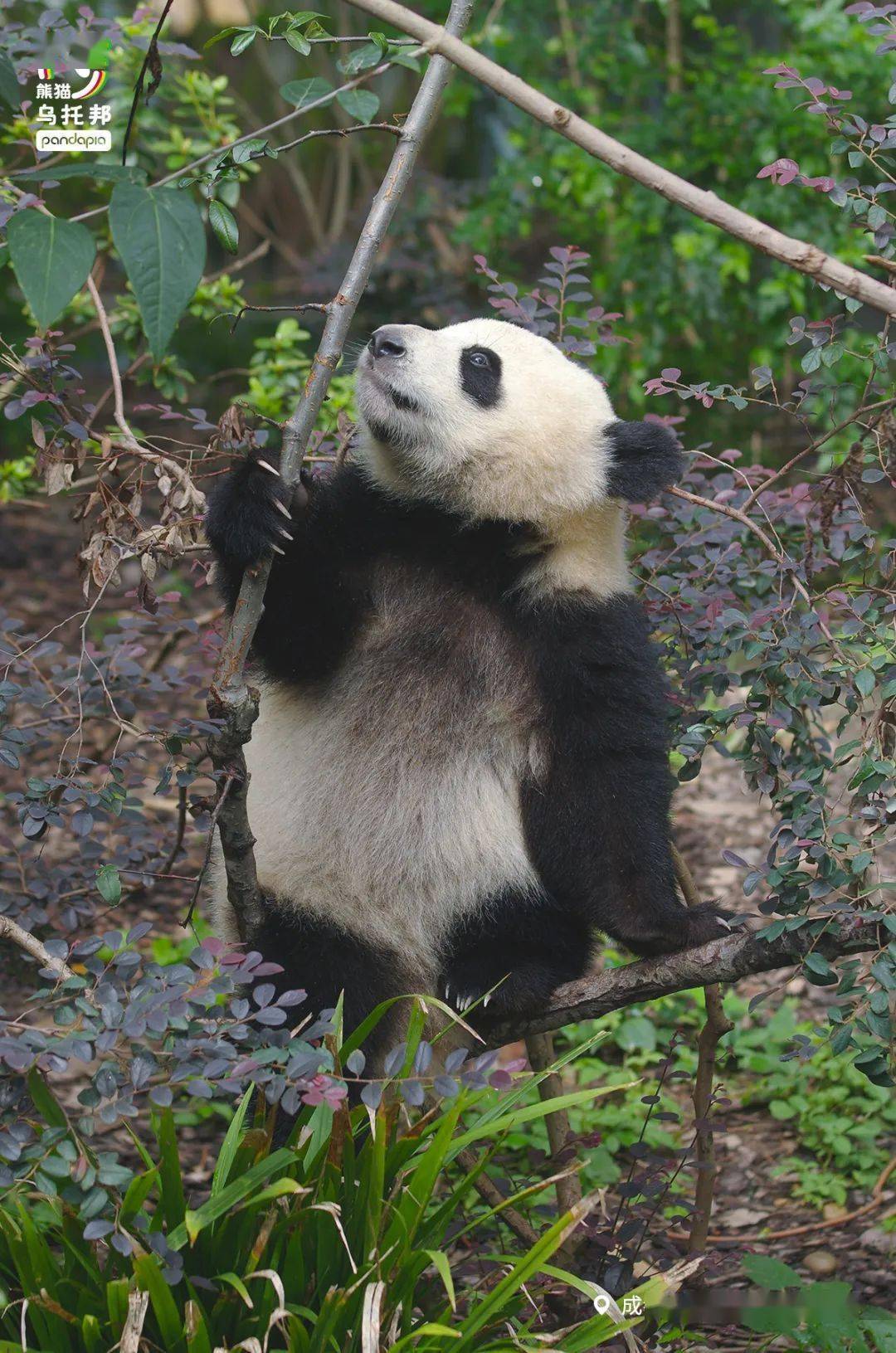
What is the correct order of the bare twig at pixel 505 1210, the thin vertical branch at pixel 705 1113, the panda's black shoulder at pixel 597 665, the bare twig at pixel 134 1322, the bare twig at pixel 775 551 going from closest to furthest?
1. the bare twig at pixel 134 1322
2. the bare twig at pixel 775 551
3. the bare twig at pixel 505 1210
4. the panda's black shoulder at pixel 597 665
5. the thin vertical branch at pixel 705 1113

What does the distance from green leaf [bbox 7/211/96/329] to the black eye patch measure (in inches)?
60.1

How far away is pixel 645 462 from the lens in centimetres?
334

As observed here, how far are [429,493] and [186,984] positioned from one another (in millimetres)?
1502

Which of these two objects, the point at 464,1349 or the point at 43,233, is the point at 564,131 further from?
the point at 464,1349

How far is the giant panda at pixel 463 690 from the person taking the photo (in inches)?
130

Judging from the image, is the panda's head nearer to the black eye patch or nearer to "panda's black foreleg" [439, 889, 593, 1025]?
the black eye patch

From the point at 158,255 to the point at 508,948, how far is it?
6.66ft

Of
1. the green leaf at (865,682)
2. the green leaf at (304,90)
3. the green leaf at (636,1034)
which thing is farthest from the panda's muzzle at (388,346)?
the green leaf at (636,1034)

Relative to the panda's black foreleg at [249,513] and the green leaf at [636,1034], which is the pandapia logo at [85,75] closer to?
the panda's black foreleg at [249,513]

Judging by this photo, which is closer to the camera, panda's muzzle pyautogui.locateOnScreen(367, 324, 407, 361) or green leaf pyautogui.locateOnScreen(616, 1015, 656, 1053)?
panda's muzzle pyautogui.locateOnScreen(367, 324, 407, 361)

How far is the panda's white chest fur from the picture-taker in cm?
342

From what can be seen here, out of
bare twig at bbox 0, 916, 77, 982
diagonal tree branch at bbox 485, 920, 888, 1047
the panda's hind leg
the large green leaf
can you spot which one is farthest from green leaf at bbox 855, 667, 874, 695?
bare twig at bbox 0, 916, 77, 982

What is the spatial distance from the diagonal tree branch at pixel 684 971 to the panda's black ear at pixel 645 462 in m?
1.08

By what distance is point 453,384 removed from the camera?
3396 millimetres
